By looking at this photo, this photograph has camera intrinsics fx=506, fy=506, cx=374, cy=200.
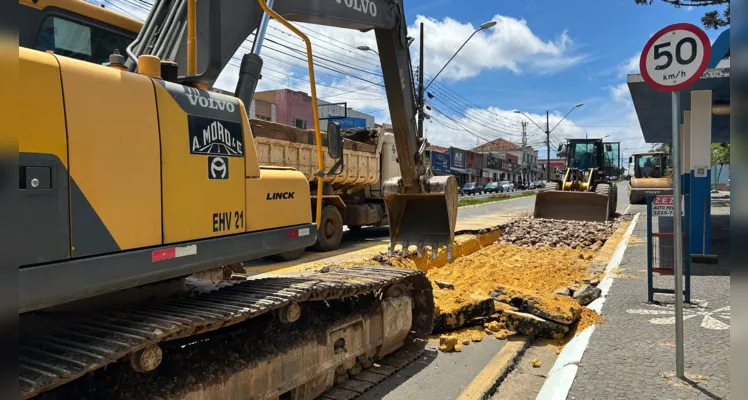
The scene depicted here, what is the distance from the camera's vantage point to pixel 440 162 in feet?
186

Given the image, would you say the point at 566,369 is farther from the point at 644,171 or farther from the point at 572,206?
the point at 644,171

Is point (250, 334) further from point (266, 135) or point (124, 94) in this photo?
point (266, 135)

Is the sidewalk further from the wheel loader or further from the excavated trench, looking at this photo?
the wheel loader

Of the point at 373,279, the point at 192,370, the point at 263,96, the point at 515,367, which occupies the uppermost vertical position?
the point at 263,96

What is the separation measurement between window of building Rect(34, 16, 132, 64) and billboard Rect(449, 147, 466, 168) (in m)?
59.4

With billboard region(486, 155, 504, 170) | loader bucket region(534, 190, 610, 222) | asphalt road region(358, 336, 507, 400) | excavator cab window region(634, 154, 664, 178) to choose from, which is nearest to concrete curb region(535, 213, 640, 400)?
asphalt road region(358, 336, 507, 400)

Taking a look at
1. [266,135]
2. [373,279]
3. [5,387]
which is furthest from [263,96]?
[5,387]

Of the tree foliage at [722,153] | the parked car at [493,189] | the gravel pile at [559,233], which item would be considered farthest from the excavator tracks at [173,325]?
the parked car at [493,189]

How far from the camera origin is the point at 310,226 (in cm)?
407

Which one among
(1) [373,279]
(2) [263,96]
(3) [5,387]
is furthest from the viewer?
(2) [263,96]

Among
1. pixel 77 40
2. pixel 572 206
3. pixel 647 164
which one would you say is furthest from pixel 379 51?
pixel 647 164

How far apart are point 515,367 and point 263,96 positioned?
3330 cm

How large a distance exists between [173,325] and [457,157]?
62.5 meters

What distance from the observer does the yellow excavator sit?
2229mm
